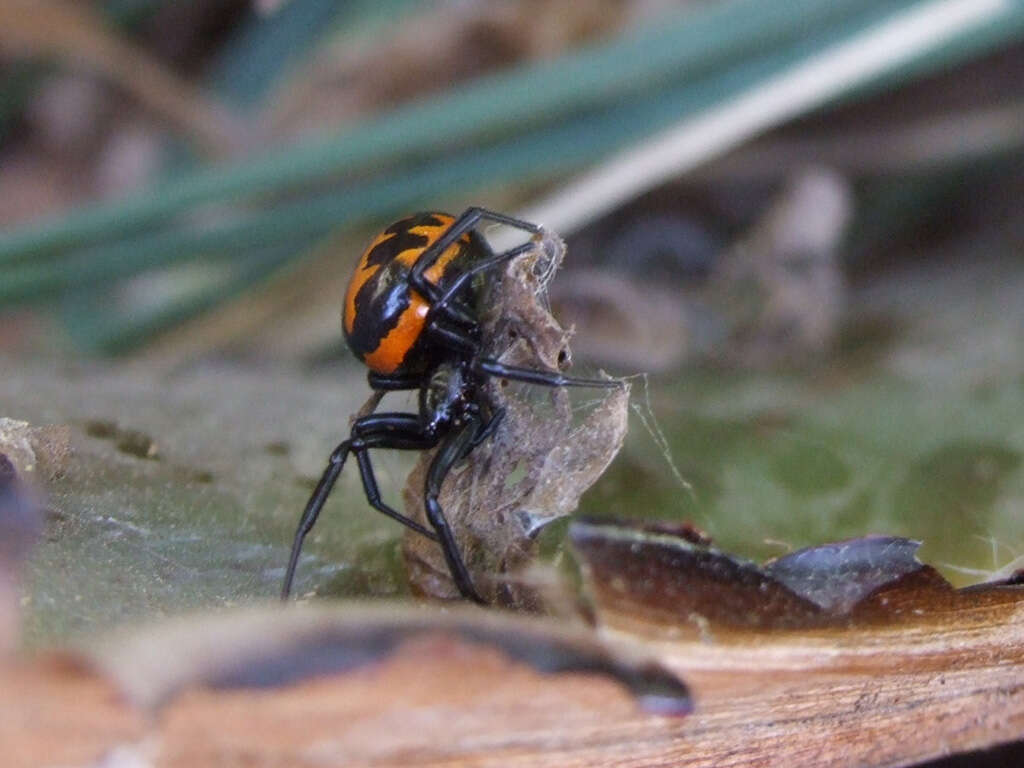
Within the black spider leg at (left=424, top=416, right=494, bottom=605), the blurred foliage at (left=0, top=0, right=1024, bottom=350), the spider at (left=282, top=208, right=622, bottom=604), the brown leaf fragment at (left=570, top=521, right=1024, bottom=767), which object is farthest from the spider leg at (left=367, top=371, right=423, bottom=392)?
the brown leaf fragment at (left=570, top=521, right=1024, bottom=767)

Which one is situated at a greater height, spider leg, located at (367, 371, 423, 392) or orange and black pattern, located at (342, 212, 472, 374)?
orange and black pattern, located at (342, 212, 472, 374)

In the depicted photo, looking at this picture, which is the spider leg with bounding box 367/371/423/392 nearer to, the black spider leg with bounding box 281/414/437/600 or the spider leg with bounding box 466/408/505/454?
the black spider leg with bounding box 281/414/437/600

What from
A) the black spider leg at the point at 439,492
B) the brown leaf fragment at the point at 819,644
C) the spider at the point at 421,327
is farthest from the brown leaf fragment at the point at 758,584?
the spider at the point at 421,327

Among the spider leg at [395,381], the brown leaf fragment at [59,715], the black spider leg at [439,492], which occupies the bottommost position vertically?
the brown leaf fragment at [59,715]

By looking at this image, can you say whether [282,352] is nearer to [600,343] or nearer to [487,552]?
[600,343]

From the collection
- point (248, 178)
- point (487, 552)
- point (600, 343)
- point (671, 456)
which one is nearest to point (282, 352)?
point (248, 178)

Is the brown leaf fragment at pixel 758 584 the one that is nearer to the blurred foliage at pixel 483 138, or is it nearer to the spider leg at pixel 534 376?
the spider leg at pixel 534 376

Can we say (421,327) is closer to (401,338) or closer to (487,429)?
(401,338)
